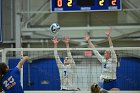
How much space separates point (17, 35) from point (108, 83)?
16.2 feet

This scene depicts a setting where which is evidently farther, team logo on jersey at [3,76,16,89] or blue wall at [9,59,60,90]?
blue wall at [9,59,60,90]

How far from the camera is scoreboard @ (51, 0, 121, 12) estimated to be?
1088 centimetres

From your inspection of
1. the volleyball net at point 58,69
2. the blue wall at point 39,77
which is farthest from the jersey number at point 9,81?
the blue wall at point 39,77

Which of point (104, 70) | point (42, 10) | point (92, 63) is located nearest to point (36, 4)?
point (42, 10)

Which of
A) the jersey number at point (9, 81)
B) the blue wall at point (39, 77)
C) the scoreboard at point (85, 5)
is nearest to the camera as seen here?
the jersey number at point (9, 81)

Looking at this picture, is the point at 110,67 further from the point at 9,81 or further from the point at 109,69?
the point at 9,81

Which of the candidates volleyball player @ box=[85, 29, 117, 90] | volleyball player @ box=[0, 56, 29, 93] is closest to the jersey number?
volleyball player @ box=[0, 56, 29, 93]

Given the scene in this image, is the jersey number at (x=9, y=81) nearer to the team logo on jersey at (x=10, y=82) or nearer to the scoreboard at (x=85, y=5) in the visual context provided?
the team logo on jersey at (x=10, y=82)

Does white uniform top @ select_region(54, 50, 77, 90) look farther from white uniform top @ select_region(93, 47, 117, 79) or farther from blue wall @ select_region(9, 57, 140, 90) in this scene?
blue wall @ select_region(9, 57, 140, 90)

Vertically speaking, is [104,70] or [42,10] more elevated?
[42,10]

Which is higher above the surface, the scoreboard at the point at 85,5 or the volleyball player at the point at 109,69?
the scoreboard at the point at 85,5

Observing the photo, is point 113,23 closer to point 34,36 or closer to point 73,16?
point 73,16

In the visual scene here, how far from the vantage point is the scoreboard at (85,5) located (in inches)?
428

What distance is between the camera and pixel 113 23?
1184cm
